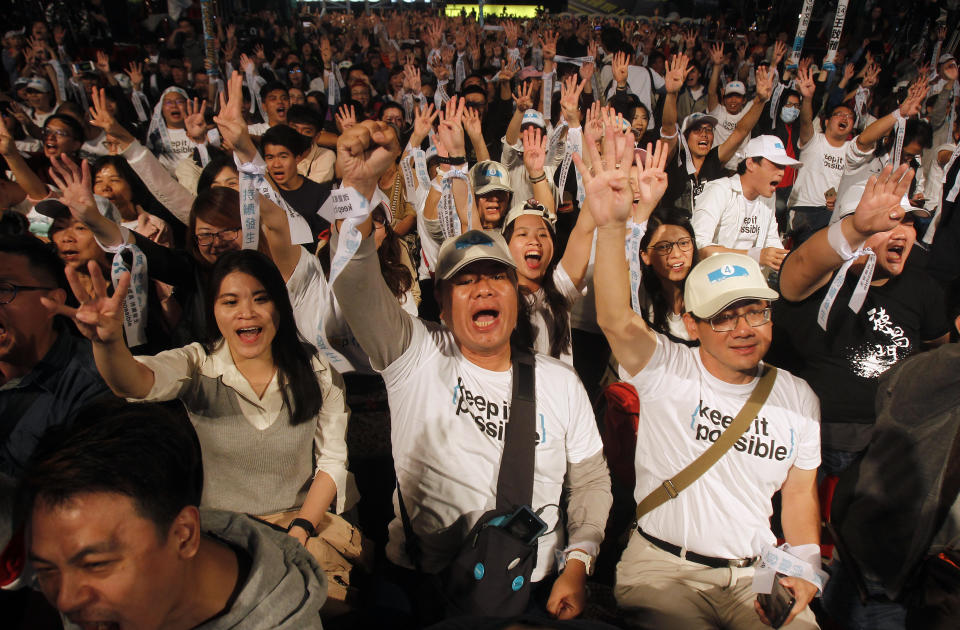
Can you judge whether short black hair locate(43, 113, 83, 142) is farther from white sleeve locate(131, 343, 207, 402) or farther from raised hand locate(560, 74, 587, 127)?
raised hand locate(560, 74, 587, 127)

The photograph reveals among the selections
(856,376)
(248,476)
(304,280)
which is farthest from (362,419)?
(856,376)

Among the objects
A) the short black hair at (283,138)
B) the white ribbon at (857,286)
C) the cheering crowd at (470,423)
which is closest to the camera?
the cheering crowd at (470,423)

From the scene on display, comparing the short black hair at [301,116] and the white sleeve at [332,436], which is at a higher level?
the short black hair at [301,116]

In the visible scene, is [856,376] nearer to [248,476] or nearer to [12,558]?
[248,476]

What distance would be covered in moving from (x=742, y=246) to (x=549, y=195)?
60.4 inches

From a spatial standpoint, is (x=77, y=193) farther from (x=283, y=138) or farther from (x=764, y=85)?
(x=764, y=85)

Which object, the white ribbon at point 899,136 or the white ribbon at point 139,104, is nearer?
the white ribbon at point 899,136

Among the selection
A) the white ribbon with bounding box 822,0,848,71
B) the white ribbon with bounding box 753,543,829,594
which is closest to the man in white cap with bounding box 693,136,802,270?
the white ribbon with bounding box 753,543,829,594

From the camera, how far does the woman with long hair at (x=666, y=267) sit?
11.5ft

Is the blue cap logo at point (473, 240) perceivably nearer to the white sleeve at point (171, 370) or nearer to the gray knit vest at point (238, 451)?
the gray knit vest at point (238, 451)

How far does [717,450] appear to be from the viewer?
2.31m

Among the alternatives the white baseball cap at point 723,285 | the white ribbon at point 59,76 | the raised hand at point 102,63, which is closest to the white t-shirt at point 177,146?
the white ribbon at point 59,76

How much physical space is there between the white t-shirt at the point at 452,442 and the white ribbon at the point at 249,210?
0.91 m

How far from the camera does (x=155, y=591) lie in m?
1.25
